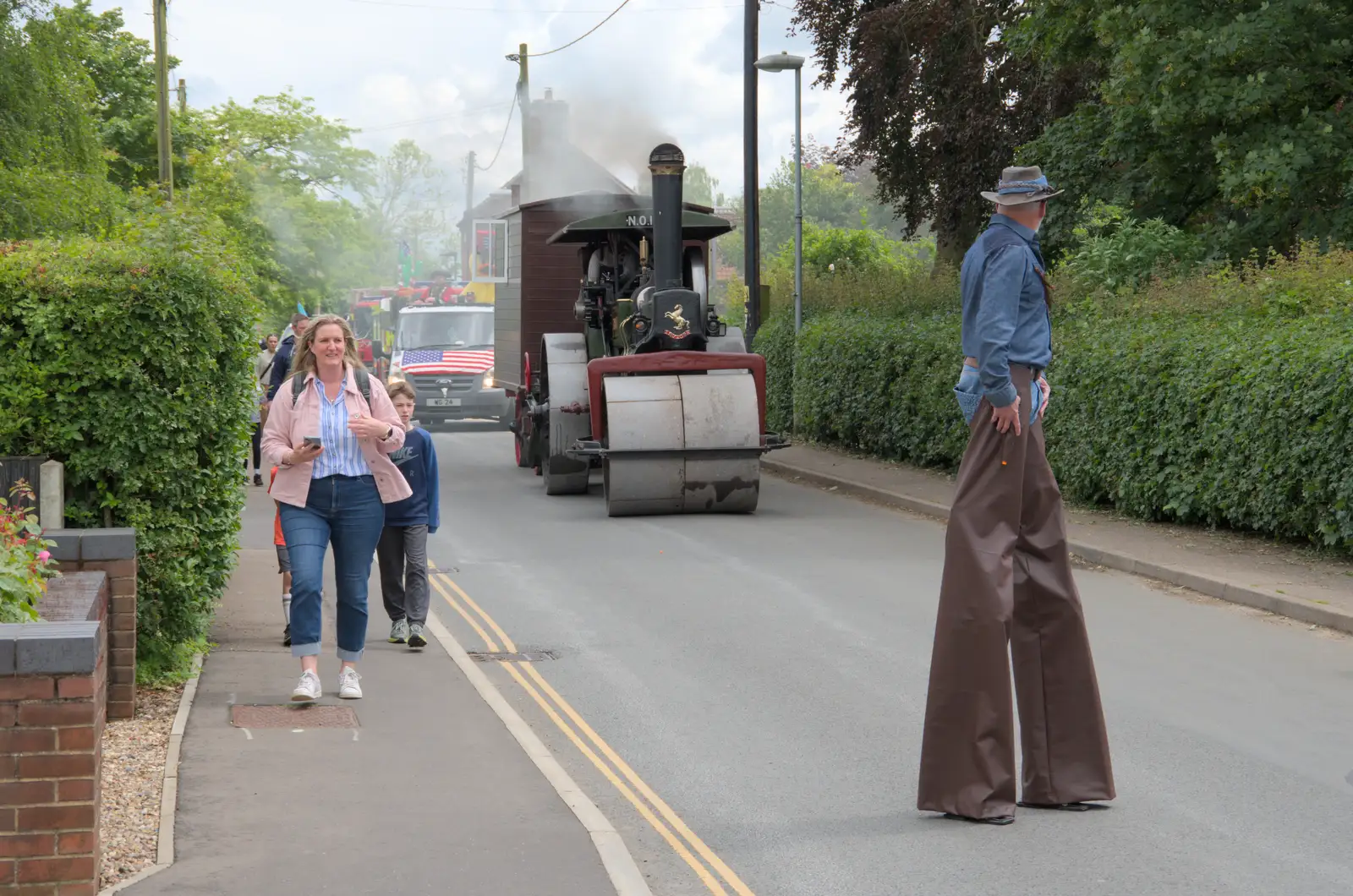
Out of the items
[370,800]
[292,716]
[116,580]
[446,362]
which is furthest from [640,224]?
[370,800]

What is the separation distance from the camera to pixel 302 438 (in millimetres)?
7832

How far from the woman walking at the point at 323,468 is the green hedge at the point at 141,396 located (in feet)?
1.87

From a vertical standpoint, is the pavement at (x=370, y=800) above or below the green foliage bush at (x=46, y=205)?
below

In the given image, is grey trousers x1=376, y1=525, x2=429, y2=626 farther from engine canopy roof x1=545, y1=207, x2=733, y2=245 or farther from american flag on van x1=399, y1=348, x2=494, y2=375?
american flag on van x1=399, y1=348, x2=494, y2=375

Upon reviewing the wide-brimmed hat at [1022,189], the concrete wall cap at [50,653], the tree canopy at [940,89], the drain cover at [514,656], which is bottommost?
the drain cover at [514,656]

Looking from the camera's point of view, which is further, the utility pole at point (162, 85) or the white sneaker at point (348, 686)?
the utility pole at point (162, 85)

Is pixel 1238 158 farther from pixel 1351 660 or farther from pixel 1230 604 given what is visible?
pixel 1351 660

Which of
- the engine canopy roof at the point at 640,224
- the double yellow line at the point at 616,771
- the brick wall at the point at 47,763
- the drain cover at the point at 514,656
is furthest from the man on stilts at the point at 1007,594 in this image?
the engine canopy roof at the point at 640,224

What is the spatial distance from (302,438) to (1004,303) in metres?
3.46

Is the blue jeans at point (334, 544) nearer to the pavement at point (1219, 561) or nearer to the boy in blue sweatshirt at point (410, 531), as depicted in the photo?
the boy in blue sweatshirt at point (410, 531)

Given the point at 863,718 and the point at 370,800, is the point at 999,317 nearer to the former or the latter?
the point at 863,718

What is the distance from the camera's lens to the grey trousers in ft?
32.2

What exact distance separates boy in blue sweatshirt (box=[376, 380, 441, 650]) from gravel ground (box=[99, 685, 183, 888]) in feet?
6.23

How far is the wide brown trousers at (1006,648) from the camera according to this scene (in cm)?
592
